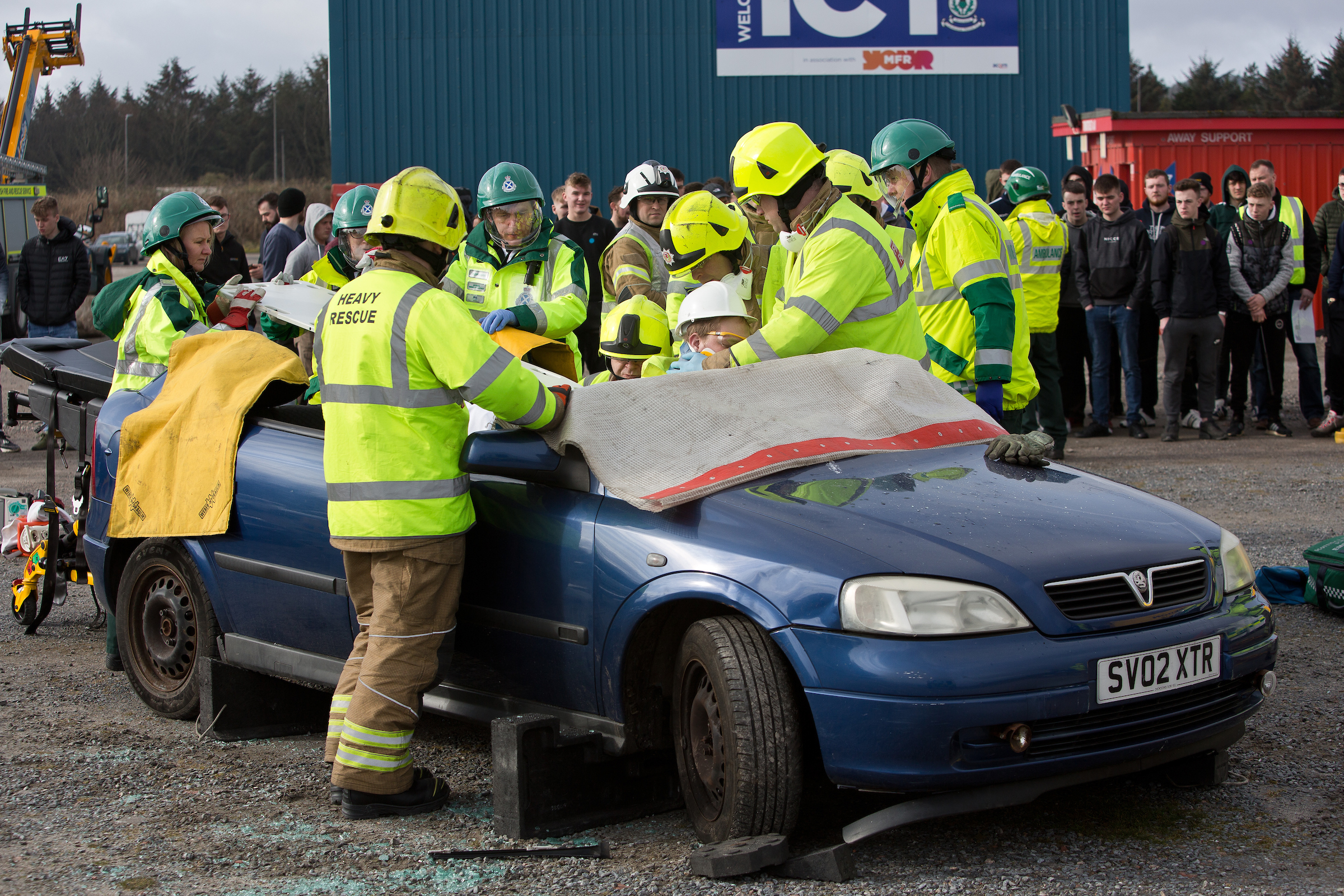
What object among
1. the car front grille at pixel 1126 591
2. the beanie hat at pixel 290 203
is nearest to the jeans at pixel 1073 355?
the beanie hat at pixel 290 203

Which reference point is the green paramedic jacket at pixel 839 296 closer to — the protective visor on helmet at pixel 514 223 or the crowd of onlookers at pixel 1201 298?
the protective visor on helmet at pixel 514 223

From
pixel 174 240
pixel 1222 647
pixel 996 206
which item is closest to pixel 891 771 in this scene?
pixel 1222 647

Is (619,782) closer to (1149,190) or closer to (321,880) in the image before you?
(321,880)

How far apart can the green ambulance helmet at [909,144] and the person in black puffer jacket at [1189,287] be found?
5776 mm

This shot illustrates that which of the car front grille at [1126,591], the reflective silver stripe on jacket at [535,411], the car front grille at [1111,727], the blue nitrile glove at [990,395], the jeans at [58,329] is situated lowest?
the car front grille at [1111,727]

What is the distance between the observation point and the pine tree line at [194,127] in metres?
85.4

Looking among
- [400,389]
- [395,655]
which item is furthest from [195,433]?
[395,655]

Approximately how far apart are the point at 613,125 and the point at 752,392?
18766 millimetres

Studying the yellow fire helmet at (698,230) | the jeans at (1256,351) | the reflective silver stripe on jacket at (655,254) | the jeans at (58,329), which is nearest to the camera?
the yellow fire helmet at (698,230)

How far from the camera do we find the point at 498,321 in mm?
4926

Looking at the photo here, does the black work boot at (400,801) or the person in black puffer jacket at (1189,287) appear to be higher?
the person in black puffer jacket at (1189,287)

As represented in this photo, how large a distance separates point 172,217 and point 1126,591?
14.0 feet

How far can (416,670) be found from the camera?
3.79 metres

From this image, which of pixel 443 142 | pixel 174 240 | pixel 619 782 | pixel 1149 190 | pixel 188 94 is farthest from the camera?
pixel 188 94
